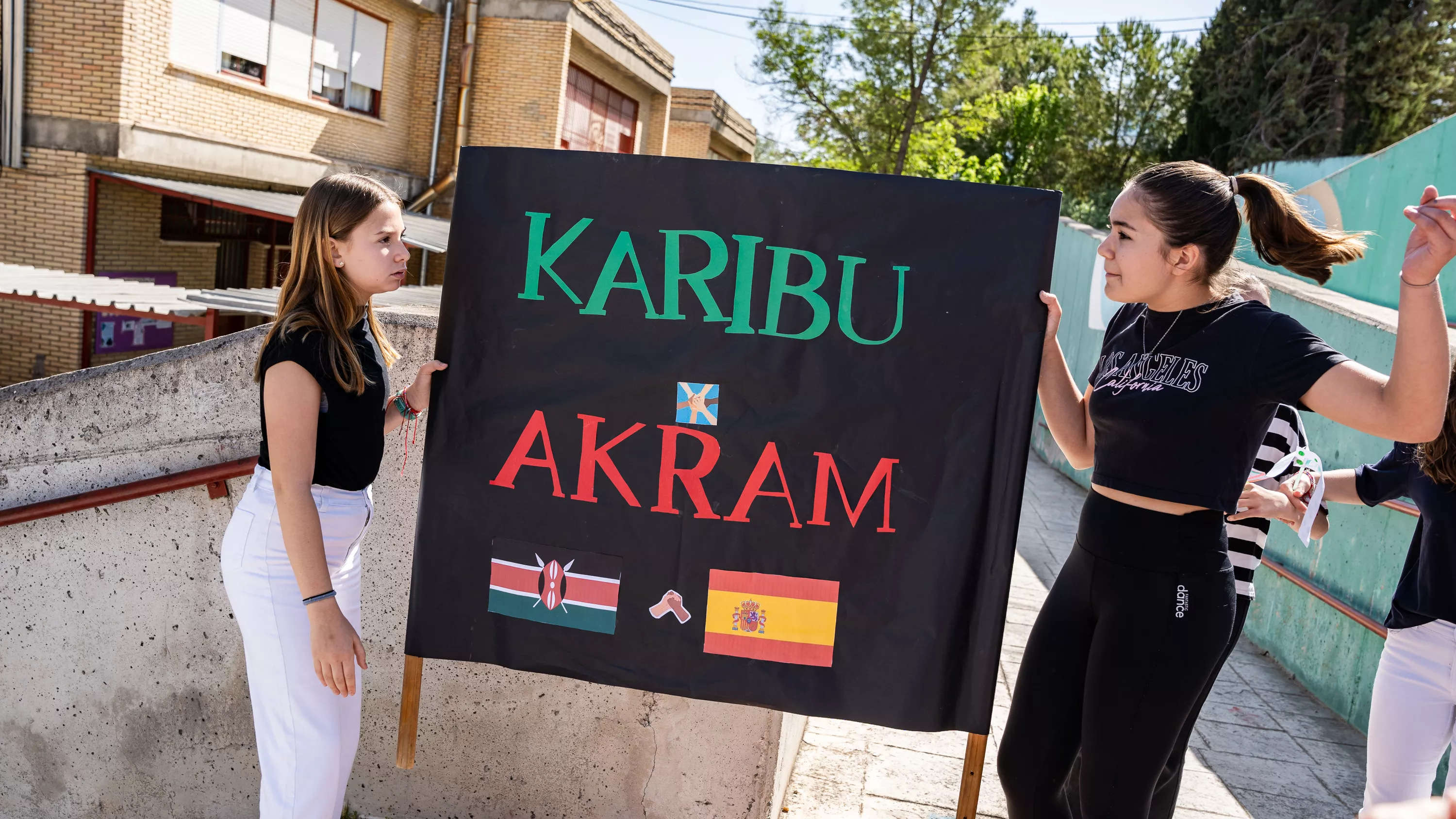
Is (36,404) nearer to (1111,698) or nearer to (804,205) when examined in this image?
(804,205)

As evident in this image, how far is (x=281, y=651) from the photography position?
2381 millimetres

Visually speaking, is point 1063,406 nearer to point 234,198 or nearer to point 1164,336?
point 1164,336

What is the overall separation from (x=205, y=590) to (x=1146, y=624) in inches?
113

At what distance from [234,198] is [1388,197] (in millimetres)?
14434

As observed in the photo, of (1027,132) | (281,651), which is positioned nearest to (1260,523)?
(281,651)

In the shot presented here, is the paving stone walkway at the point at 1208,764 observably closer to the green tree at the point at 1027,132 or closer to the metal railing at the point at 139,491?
the metal railing at the point at 139,491

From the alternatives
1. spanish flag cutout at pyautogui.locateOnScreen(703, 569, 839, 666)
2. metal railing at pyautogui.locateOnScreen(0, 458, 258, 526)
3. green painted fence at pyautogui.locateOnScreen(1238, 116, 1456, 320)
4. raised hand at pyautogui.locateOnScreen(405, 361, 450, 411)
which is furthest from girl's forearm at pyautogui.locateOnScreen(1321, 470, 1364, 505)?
green painted fence at pyautogui.locateOnScreen(1238, 116, 1456, 320)

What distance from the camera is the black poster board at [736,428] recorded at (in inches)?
99.2

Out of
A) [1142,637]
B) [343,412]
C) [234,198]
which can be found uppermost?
[234,198]

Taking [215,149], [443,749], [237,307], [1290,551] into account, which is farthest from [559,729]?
[215,149]

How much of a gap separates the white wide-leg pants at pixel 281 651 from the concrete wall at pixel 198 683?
→ 0.89 metres

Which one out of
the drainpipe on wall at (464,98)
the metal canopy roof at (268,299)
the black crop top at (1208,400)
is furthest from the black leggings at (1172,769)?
the drainpipe on wall at (464,98)

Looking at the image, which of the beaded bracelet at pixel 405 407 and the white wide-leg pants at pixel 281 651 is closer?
the white wide-leg pants at pixel 281 651

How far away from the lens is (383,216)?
245cm
